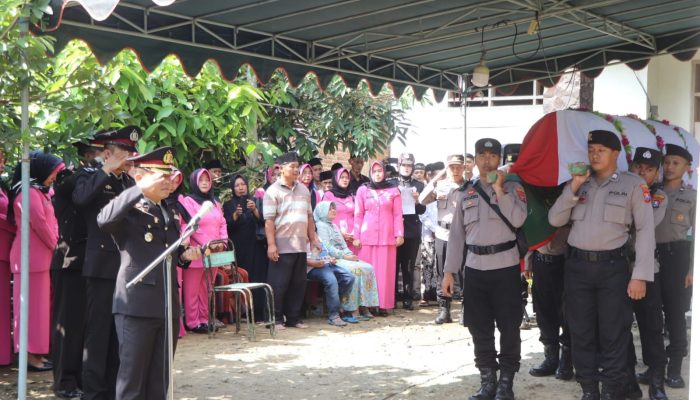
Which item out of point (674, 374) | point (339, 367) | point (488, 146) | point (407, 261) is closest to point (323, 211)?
point (407, 261)

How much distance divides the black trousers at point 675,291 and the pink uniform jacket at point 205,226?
4.83 metres

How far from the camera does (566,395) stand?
6566 millimetres

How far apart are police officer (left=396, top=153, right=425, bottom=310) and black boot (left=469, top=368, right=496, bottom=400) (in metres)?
4.87

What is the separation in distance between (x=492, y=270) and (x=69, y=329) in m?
3.22

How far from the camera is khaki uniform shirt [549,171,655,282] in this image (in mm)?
5723

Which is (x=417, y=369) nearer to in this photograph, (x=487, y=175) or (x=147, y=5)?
(x=487, y=175)

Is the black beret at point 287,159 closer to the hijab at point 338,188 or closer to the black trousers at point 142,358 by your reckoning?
the hijab at point 338,188

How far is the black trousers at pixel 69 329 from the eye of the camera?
246 inches

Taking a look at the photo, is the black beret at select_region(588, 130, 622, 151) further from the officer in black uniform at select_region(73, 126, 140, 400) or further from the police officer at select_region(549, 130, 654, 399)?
the officer in black uniform at select_region(73, 126, 140, 400)

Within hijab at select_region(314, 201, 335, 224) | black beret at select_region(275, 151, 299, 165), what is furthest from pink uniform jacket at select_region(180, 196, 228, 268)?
hijab at select_region(314, 201, 335, 224)

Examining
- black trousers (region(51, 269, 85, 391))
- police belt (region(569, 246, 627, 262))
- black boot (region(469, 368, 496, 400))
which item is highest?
police belt (region(569, 246, 627, 262))

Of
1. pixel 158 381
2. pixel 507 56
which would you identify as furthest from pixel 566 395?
pixel 507 56

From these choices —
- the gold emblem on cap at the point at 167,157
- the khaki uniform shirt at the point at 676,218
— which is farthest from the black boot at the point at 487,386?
the gold emblem on cap at the point at 167,157

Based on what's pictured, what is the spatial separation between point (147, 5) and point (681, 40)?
5.87 meters
